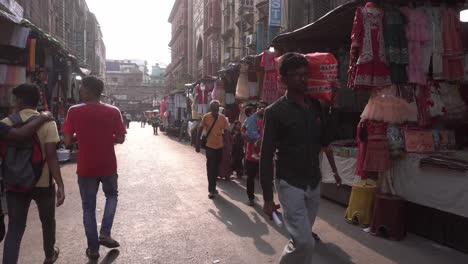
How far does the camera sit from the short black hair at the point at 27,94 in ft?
12.7

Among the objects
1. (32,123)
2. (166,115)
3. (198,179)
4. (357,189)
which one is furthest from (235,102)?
(166,115)

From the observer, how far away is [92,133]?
15.4ft

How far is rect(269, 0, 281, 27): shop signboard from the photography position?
19.1 metres

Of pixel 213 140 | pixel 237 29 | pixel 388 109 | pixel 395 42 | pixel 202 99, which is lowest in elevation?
pixel 213 140

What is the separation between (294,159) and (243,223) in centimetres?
350

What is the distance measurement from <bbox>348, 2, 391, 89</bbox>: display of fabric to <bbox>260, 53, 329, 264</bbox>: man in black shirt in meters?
3.06

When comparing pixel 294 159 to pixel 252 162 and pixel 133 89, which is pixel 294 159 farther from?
pixel 133 89

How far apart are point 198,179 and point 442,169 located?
6.63m

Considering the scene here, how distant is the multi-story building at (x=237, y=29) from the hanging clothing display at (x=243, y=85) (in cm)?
1050

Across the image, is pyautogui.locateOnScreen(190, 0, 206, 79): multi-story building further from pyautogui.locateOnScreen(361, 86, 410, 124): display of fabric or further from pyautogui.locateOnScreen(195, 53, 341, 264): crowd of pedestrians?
pyautogui.locateOnScreen(195, 53, 341, 264): crowd of pedestrians

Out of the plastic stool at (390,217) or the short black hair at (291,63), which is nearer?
the short black hair at (291,63)

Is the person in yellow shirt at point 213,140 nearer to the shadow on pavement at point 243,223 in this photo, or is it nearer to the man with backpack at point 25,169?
the shadow on pavement at point 243,223

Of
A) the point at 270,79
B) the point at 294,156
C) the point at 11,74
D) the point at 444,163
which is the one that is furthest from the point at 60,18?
the point at 294,156

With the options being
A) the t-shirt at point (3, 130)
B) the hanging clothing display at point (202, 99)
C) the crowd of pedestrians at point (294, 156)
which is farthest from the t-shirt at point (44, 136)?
the hanging clothing display at point (202, 99)
